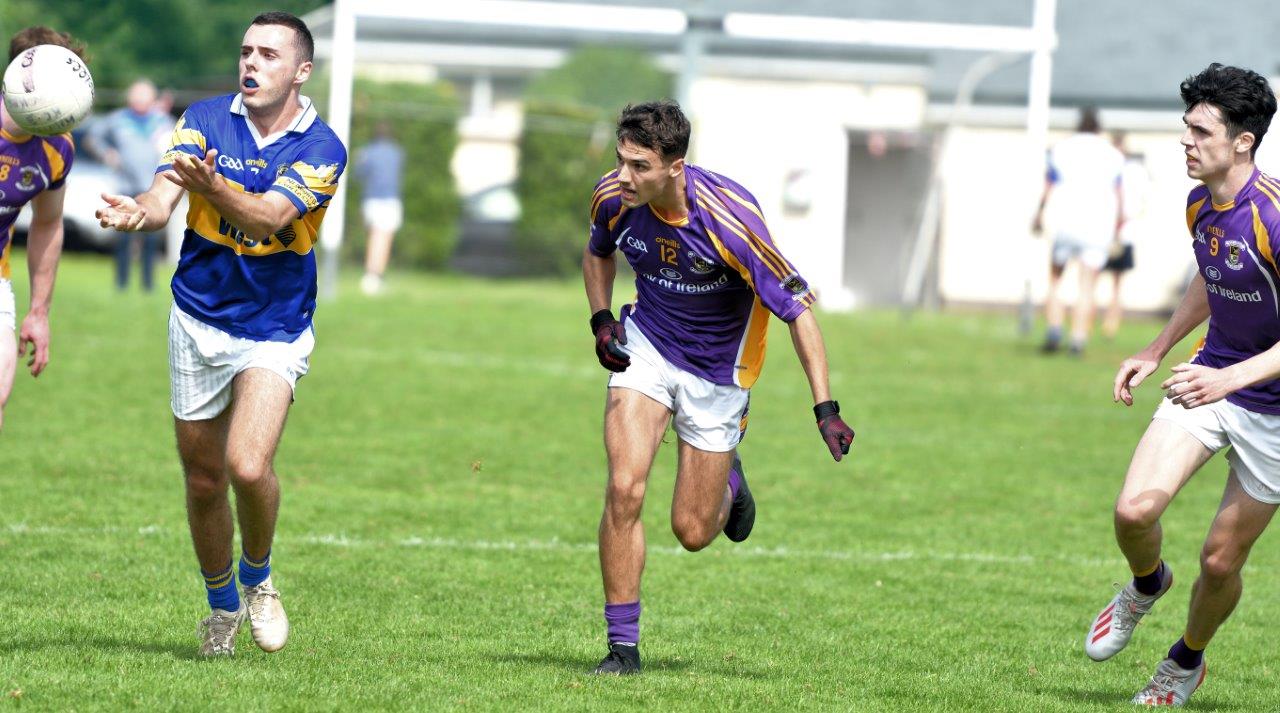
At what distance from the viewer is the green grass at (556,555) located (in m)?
6.38

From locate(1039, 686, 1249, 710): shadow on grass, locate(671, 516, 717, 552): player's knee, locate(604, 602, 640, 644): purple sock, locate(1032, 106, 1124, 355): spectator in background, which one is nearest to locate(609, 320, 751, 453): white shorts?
locate(671, 516, 717, 552): player's knee

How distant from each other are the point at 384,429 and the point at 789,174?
17.3 m

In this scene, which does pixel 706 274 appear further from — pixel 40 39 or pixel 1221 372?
pixel 40 39

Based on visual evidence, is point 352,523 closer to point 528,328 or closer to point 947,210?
point 528,328

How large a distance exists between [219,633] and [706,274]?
2.30 m

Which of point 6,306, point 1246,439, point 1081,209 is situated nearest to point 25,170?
point 6,306

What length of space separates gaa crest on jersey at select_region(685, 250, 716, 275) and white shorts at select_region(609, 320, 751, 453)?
0.37 meters

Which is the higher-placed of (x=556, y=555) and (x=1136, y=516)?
(x=1136, y=516)

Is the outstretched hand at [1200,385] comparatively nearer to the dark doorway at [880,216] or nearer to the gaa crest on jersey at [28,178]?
the gaa crest on jersey at [28,178]

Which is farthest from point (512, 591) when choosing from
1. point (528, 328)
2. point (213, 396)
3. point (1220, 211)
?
point (528, 328)

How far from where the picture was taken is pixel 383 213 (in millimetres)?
24578

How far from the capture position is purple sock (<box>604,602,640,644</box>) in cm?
654

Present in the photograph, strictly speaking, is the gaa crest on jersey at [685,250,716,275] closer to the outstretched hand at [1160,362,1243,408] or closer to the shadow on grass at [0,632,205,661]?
the outstretched hand at [1160,362,1243,408]

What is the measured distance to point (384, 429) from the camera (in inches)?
510
